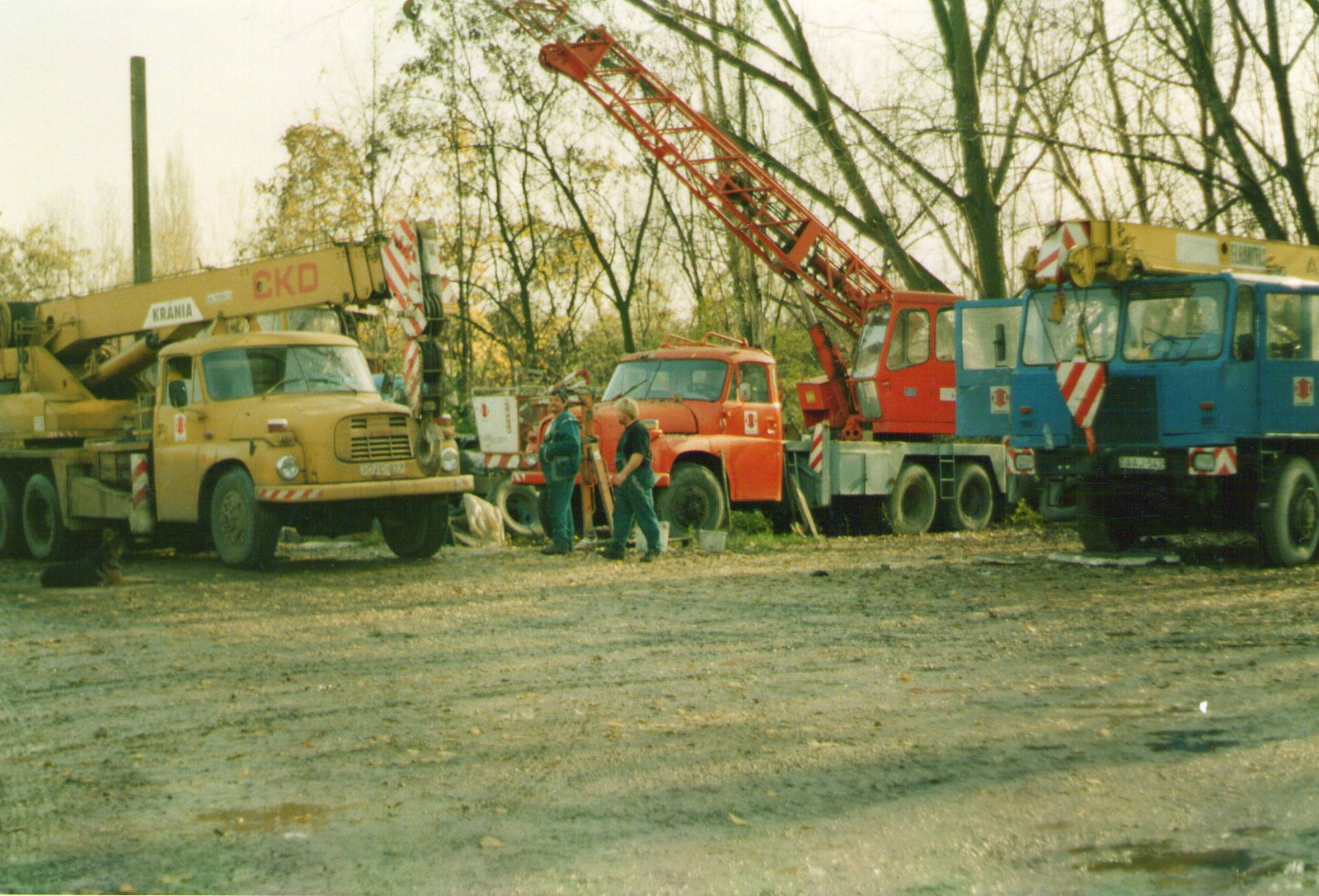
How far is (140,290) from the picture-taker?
1733cm

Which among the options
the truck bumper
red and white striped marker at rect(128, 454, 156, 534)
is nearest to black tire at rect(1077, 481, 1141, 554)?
the truck bumper

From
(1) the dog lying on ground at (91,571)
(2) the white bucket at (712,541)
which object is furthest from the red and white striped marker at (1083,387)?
(1) the dog lying on ground at (91,571)

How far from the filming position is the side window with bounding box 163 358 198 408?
605 inches

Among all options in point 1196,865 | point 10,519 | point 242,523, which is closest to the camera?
point 1196,865

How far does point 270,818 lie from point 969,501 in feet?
56.3

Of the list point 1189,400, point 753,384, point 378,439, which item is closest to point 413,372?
point 378,439

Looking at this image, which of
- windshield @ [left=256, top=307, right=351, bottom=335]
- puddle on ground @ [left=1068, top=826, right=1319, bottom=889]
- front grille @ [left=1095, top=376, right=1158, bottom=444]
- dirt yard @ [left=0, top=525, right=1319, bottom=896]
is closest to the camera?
puddle on ground @ [left=1068, top=826, right=1319, bottom=889]

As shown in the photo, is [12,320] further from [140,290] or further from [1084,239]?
[1084,239]

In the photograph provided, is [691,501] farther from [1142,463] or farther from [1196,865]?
[1196,865]

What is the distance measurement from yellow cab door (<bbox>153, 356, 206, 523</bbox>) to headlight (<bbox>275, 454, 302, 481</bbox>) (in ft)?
4.70

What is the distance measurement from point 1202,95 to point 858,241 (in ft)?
32.5

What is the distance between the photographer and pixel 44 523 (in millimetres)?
17359

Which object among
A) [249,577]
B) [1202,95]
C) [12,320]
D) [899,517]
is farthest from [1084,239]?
[12,320]

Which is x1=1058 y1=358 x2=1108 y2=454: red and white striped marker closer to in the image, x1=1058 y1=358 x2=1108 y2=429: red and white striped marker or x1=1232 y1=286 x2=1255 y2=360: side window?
x1=1058 y1=358 x2=1108 y2=429: red and white striped marker
